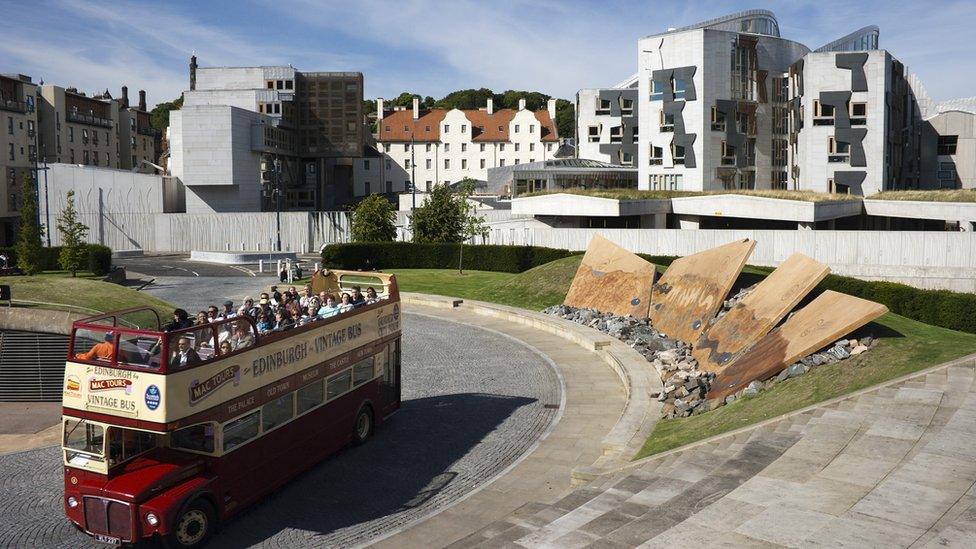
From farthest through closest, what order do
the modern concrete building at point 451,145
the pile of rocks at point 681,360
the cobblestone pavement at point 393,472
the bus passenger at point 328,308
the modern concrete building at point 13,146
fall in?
the modern concrete building at point 451,145, the modern concrete building at point 13,146, the pile of rocks at point 681,360, the bus passenger at point 328,308, the cobblestone pavement at point 393,472

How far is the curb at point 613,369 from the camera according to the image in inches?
604

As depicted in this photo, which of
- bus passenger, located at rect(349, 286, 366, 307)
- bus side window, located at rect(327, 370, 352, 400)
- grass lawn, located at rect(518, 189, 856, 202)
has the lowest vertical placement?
bus side window, located at rect(327, 370, 352, 400)

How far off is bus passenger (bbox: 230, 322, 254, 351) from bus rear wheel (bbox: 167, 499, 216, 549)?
A: 2.55 meters

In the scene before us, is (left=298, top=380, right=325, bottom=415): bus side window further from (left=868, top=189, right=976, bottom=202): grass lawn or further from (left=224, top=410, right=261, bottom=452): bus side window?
(left=868, top=189, right=976, bottom=202): grass lawn

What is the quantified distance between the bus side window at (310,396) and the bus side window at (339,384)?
30cm

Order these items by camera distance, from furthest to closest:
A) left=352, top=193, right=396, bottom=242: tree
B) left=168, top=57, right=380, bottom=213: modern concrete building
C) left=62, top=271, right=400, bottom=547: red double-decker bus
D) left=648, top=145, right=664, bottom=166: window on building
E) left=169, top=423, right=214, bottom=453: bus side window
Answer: left=168, top=57, right=380, bottom=213: modern concrete building
left=648, top=145, right=664, bottom=166: window on building
left=352, top=193, right=396, bottom=242: tree
left=169, top=423, right=214, bottom=453: bus side window
left=62, top=271, right=400, bottom=547: red double-decker bus

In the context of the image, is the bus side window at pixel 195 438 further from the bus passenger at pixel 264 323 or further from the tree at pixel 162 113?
the tree at pixel 162 113

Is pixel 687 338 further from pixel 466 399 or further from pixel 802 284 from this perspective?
pixel 466 399

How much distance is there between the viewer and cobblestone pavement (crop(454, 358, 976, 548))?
10.4m

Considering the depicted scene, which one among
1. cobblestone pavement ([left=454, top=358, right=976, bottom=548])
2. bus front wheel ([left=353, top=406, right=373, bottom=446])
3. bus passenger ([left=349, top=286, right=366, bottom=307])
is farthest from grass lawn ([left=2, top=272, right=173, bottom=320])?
cobblestone pavement ([left=454, top=358, right=976, bottom=548])

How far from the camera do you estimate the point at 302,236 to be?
215ft

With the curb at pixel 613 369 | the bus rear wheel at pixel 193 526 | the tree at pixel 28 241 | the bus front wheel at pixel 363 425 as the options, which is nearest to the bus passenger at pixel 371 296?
the bus front wheel at pixel 363 425

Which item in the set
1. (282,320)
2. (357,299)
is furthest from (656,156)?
(282,320)

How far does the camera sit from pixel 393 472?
15.7 m
